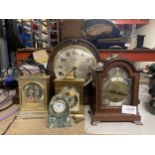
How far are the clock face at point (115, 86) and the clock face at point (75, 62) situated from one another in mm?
120

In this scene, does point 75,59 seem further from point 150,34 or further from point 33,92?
point 150,34

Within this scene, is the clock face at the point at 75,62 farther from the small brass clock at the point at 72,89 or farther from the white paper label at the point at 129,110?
the white paper label at the point at 129,110

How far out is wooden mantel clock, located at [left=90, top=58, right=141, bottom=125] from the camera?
638 mm

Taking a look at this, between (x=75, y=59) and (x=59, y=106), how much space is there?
0.23 metres

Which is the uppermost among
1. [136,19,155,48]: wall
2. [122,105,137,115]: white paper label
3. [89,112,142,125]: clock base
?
[136,19,155,48]: wall

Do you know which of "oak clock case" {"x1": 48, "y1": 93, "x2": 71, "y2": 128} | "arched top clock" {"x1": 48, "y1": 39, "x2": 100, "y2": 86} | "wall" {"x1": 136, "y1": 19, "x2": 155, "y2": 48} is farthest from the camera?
"wall" {"x1": 136, "y1": 19, "x2": 155, "y2": 48}

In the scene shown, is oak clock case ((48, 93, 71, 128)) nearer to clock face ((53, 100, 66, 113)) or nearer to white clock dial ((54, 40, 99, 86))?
clock face ((53, 100, 66, 113))

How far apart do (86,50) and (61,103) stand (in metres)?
0.26

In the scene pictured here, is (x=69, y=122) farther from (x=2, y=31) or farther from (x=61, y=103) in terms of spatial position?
(x=2, y=31)

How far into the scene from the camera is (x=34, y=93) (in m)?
0.69

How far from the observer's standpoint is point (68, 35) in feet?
2.68

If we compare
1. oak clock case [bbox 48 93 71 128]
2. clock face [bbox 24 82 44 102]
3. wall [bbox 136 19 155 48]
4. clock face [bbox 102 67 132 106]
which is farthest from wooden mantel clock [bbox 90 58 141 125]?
wall [bbox 136 19 155 48]

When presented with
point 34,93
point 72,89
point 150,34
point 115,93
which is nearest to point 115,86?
point 115,93

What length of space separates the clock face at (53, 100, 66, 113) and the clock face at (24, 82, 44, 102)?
0.10 meters
